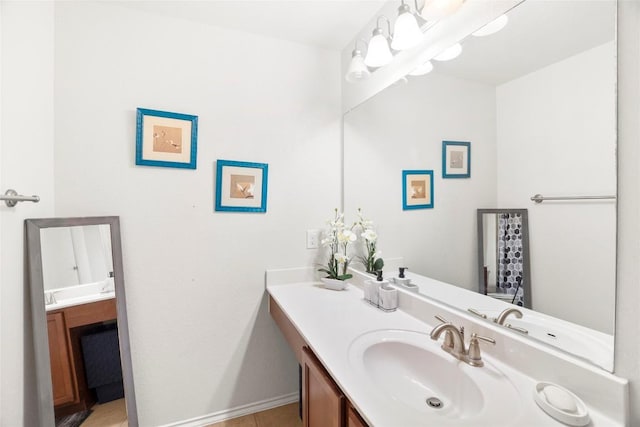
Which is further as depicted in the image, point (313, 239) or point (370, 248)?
point (313, 239)

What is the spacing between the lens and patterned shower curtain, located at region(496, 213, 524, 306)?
37.1 inches

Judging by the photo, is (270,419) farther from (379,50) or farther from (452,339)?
(379,50)

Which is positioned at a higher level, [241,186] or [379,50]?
[379,50]

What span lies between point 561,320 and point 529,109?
2.12ft

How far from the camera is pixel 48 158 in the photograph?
1319mm

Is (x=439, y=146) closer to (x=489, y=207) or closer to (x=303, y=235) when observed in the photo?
(x=489, y=207)

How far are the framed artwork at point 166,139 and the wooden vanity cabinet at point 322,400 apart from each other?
113cm

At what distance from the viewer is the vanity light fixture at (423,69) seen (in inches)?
50.1

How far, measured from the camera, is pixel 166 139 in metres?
1.53

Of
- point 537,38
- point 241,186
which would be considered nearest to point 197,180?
point 241,186

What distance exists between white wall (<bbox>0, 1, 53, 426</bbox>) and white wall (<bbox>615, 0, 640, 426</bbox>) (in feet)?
6.22

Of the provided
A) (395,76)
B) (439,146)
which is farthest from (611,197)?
(395,76)

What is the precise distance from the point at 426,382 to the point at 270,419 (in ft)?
3.90

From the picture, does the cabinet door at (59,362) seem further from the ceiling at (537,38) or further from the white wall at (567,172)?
the ceiling at (537,38)
